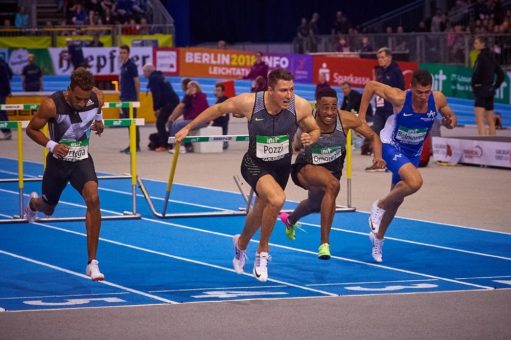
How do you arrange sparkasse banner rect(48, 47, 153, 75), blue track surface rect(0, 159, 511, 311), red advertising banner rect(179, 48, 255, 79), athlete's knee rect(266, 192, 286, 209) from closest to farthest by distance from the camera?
blue track surface rect(0, 159, 511, 311) < athlete's knee rect(266, 192, 286, 209) < sparkasse banner rect(48, 47, 153, 75) < red advertising banner rect(179, 48, 255, 79)

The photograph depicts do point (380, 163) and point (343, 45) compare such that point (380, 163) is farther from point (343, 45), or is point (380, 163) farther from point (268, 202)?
point (343, 45)

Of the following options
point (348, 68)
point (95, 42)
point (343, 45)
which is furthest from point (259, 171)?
point (343, 45)

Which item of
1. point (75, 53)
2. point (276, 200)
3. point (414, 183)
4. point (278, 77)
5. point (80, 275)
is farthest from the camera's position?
point (75, 53)

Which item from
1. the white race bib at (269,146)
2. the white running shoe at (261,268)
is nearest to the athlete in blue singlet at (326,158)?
the white race bib at (269,146)

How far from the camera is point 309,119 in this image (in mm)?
10195

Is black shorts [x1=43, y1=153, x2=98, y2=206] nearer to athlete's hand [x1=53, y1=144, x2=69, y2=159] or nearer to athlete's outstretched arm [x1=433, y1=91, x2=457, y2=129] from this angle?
athlete's hand [x1=53, y1=144, x2=69, y2=159]

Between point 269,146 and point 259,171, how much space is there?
0.76 feet

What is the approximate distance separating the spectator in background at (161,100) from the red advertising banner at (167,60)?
13679 mm

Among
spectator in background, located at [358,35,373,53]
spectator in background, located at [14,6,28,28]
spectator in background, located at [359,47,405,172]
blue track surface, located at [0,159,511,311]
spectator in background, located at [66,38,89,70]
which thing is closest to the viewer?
blue track surface, located at [0,159,511,311]

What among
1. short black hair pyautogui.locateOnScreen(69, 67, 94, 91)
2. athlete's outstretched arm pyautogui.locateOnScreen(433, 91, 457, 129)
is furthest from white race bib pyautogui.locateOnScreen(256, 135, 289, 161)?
athlete's outstretched arm pyautogui.locateOnScreen(433, 91, 457, 129)

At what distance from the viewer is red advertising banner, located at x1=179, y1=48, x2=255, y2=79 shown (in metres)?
36.7

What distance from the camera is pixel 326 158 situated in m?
11.0

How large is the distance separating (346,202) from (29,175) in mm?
5855

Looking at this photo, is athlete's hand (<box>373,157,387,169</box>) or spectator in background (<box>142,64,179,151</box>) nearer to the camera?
athlete's hand (<box>373,157,387,169</box>)
